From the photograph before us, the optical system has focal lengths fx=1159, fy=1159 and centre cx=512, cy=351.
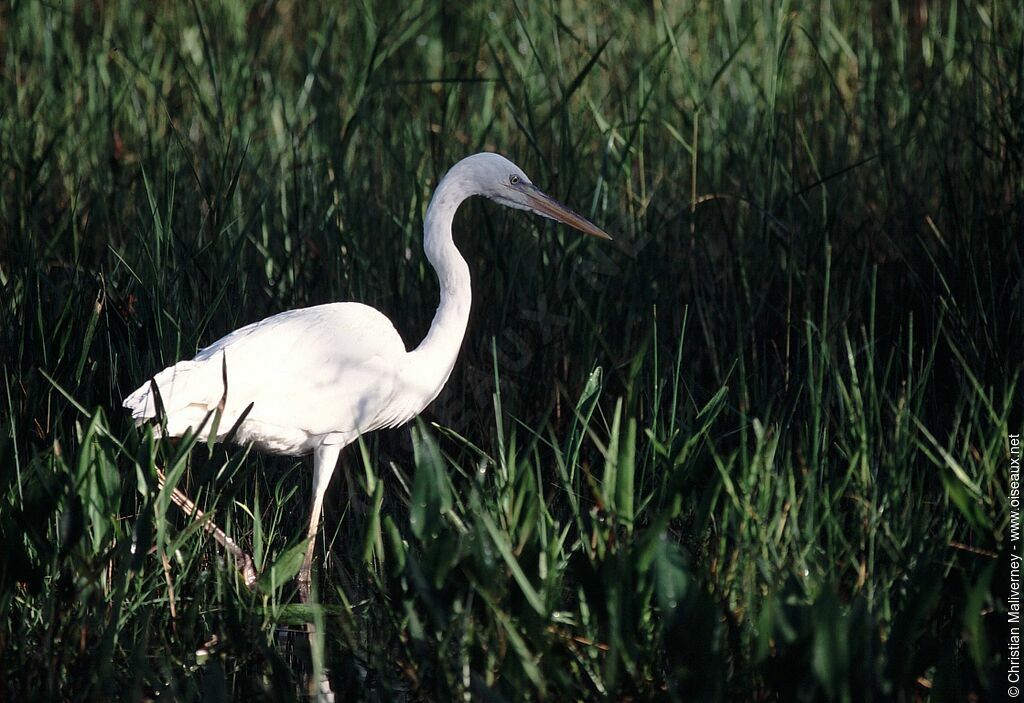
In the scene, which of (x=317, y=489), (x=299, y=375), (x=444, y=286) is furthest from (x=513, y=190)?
(x=317, y=489)

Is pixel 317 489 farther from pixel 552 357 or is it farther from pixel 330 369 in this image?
pixel 552 357

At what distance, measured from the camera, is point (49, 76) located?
14.4ft

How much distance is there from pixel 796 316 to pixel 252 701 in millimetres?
2135

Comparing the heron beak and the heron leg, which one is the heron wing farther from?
the heron beak

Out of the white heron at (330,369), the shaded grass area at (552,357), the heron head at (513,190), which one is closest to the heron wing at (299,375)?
the white heron at (330,369)

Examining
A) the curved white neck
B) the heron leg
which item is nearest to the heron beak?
the curved white neck

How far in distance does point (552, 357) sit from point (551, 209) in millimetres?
575

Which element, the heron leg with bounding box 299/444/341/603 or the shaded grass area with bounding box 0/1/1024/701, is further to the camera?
the heron leg with bounding box 299/444/341/603

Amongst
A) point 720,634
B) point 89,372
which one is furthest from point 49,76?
point 720,634

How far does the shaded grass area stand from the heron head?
11.0 inches

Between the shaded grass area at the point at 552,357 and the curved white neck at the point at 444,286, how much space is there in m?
0.27

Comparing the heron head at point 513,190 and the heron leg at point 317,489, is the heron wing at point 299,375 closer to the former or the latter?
the heron leg at point 317,489

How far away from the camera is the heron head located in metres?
3.08

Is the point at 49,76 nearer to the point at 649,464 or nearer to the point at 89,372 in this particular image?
the point at 89,372
